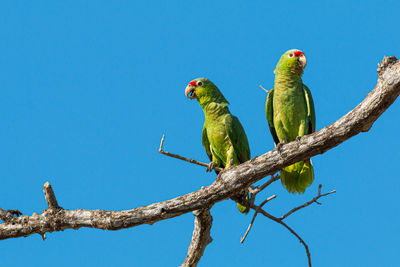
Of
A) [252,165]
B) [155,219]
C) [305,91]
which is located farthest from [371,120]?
[155,219]

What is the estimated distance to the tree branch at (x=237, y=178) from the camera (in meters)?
4.61

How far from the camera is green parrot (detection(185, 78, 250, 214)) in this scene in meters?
6.85

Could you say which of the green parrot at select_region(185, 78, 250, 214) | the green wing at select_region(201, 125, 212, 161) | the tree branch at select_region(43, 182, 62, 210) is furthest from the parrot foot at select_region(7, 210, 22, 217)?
the green wing at select_region(201, 125, 212, 161)

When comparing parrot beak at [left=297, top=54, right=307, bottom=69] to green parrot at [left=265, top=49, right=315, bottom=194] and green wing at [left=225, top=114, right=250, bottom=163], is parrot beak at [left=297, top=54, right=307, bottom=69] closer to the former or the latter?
green parrot at [left=265, top=49, right=315, bottom=194]

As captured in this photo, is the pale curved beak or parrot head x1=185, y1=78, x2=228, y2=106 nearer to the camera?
the pale curved beak

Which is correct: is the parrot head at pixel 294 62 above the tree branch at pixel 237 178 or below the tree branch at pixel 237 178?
above

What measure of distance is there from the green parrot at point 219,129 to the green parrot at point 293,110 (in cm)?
67

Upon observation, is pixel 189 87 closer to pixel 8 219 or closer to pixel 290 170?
→ pixel 290 170

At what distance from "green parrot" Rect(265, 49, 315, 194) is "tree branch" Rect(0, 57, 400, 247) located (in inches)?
50.7

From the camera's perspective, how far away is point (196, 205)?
5316 mm

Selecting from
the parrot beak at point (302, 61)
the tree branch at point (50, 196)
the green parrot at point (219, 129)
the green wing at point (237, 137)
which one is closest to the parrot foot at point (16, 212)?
the tree branch at point (50, 196)

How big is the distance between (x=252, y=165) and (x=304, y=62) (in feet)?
7.42

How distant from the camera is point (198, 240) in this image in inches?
250

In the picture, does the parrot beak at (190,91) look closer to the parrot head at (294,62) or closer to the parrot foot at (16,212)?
the parrot head at (294,62)
